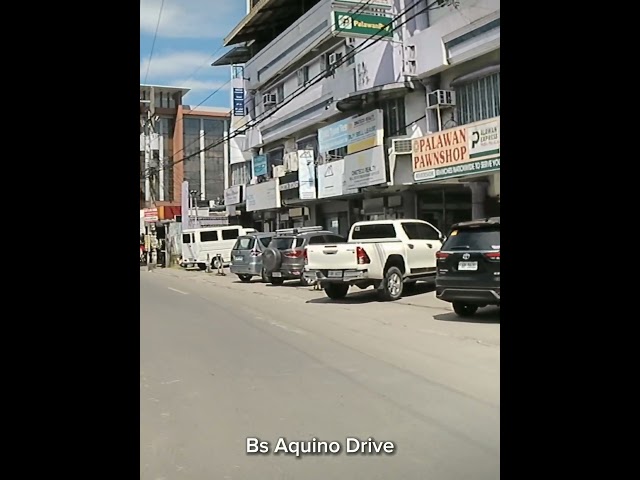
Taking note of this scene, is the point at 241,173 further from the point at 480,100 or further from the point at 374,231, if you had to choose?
the point at 480,100

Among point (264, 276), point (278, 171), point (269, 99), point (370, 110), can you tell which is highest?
point (269, 99)

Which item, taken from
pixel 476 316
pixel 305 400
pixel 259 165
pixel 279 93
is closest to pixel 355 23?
pixel 476 316

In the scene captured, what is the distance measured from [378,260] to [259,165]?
17129 millimetres

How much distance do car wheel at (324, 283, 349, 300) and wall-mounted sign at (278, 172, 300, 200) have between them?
9.02 m

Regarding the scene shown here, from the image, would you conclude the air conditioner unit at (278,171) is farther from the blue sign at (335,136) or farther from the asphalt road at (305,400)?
the asphalt road at (305,400)

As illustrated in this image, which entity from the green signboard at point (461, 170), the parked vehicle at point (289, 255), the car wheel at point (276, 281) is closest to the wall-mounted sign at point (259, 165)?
the car wheel at point (276, 281)

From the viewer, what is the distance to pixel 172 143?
3891 millimetres

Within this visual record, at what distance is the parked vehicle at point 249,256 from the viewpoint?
16016mm

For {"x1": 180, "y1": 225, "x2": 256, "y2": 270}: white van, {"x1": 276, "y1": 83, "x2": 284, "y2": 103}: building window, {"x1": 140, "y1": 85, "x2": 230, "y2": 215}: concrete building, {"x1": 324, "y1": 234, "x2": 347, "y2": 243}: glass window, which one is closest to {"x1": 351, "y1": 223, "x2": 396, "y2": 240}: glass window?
{"x1": 324, "y1": 234, "x2": 347, "y2": 243}: glass window

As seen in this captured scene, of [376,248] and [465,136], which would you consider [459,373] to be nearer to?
[465,136]
